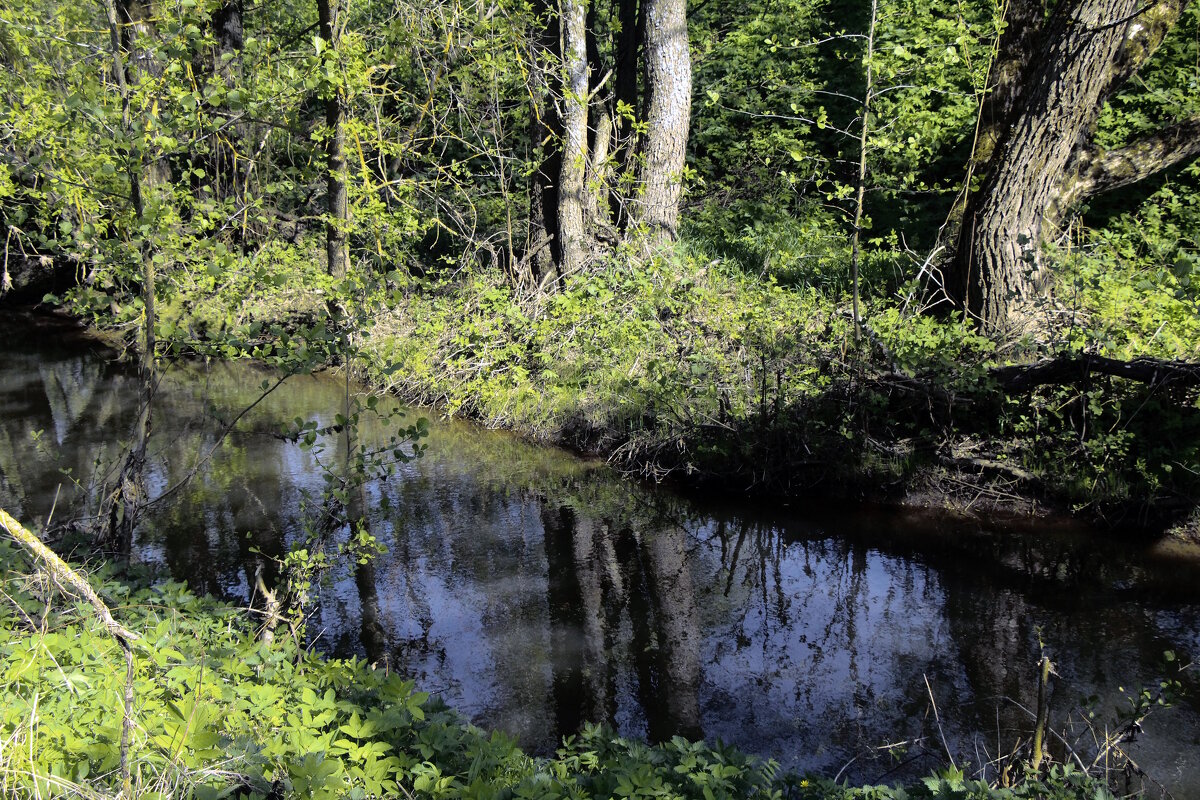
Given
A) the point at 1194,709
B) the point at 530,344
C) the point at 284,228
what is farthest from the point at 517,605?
the point at 284,228

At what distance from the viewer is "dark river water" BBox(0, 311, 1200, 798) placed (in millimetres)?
4973

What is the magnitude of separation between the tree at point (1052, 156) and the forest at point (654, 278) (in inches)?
1.1

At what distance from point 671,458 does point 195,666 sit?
563cm

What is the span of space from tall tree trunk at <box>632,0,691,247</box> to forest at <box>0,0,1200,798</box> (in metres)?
0.04

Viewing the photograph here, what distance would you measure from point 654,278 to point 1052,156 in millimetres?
4429

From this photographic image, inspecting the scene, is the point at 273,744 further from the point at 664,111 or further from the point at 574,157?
the point at 664,111

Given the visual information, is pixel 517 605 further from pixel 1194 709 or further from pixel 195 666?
pixel 1194 709

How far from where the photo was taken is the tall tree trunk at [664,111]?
11.6 m

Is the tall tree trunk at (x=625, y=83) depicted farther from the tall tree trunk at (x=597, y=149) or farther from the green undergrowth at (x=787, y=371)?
the green undergrowth at (x=787, y=371)

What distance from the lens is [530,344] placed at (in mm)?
11102

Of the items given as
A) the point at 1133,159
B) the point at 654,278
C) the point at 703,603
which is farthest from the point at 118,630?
the point at 1133,159

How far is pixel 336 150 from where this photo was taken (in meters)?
9.48

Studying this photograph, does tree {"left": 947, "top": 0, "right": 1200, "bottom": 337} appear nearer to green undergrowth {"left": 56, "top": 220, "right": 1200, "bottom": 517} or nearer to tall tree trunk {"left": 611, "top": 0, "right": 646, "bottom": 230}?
green undergrowth {"left": 56, "top": 220, "right": 1200, "bottom": 517}

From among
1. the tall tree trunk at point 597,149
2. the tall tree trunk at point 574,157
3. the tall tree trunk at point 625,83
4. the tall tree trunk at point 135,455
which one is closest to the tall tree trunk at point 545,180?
the tall tree trunk at point 574,157
